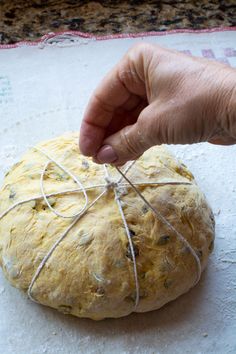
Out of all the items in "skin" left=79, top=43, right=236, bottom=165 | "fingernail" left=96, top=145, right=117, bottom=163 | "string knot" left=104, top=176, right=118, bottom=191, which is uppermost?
"skin" left=79, top=43, right=236, bottom=165

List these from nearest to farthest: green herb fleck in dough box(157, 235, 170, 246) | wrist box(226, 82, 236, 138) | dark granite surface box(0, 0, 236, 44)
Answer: wrist box(226, 82, 236, 138) < green herb fleck in dough box(157, 235, 170, 246) < dark granite surface box(0, 0, 236, 44)

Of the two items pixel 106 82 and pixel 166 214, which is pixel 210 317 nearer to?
pixel 166 214

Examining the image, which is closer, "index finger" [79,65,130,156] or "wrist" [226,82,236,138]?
"wrist" [226,82,236,138]

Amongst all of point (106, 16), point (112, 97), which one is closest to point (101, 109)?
point (112, 97)

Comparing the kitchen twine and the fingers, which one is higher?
the fingers

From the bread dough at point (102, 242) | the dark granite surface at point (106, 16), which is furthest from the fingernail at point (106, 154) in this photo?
the dark granite surface at point (106, 16)

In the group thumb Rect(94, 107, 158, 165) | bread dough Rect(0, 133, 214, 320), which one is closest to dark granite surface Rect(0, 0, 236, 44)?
bread dough Rect(0, 133, 214, 320)

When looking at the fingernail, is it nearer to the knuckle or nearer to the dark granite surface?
the knuckle

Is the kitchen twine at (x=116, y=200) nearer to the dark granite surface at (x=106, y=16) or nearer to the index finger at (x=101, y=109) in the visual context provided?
the index finger at (x=101, y=109)

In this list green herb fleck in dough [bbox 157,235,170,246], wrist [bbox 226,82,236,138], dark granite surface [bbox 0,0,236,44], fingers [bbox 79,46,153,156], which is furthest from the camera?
dark granite surface [bbox 0,0,236,44]
